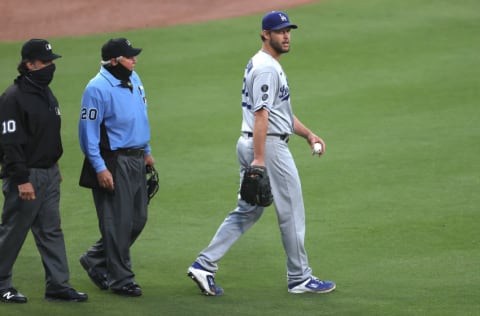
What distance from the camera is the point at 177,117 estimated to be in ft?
46.0

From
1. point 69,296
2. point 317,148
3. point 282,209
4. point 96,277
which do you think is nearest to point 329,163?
point 317,148

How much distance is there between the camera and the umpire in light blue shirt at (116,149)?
754 centimetres

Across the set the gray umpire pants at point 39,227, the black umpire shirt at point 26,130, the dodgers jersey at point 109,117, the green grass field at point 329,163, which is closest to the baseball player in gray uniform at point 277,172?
the green grass field at point 329,163

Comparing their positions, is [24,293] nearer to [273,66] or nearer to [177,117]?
[273,66]

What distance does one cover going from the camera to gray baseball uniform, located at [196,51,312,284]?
7602mm

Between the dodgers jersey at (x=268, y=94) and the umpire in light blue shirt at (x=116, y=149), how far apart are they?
82 centimetres

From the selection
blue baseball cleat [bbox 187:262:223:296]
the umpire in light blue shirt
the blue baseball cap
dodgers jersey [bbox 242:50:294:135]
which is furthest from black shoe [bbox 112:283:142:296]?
the blue baseball cap

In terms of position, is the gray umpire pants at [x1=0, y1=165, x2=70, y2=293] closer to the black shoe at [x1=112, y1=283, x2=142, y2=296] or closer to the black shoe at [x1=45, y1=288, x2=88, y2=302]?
the black shoe at [x1=45, y1=288, x2=88, y2=302]

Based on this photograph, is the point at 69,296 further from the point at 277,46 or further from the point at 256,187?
the point at 277,46

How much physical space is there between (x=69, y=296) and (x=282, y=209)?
66.1 inches

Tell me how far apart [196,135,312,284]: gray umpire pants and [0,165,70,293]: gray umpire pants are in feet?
3.50

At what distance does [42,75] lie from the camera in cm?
734

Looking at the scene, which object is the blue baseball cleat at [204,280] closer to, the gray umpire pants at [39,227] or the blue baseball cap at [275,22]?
the gray umpire pants at [39,227]

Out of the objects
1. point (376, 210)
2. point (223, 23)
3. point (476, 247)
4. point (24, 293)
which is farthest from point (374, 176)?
point (223, 23)
